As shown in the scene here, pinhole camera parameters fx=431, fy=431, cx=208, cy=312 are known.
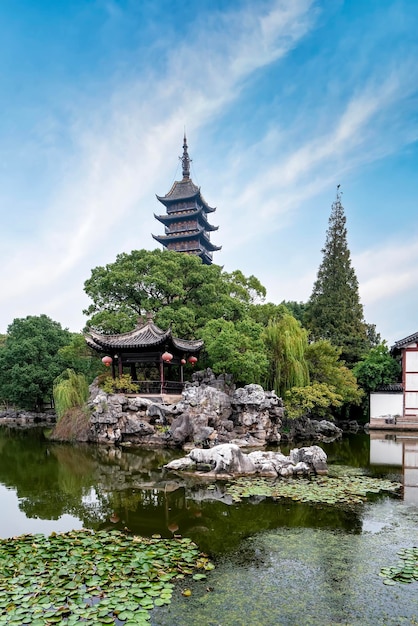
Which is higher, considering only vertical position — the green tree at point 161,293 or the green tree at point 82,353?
the green tree at point 161,293

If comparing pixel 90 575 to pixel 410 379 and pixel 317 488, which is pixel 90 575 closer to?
pixel 317 488

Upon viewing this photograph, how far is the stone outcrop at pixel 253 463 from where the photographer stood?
8.68 meters

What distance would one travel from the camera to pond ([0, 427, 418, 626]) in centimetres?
372

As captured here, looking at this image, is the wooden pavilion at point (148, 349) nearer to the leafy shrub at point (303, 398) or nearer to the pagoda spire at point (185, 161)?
the leafy shrub at point (303, 398)

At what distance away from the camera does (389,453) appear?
11.9m

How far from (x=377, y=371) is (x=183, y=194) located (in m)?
17.3

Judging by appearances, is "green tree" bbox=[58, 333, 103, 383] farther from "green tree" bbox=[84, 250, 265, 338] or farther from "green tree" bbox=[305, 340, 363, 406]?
"green tree" bbox=[305, 340, 363, 406]

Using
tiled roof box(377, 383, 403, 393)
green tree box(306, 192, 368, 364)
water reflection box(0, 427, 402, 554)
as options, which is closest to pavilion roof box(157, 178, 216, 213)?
green tree box(306, 192, 368, 364)

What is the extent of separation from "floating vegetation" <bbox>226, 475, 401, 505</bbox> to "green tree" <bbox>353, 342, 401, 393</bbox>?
11.0 m

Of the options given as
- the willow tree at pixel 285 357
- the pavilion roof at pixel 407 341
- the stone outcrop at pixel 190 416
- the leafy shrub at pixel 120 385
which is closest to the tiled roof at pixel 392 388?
the pavilion roof at pixel 407 341

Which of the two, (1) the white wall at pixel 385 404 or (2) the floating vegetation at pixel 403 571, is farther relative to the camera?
(1) the white wall at pixel 385 404

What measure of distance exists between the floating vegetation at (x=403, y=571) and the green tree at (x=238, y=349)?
9.40 metres

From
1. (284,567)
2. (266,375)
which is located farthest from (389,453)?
(284,567)

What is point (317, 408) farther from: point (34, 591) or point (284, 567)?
point (34, 591)
